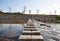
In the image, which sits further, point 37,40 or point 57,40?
point 57,40

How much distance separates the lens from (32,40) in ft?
8.16

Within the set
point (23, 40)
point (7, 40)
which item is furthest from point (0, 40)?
point (23, 40)

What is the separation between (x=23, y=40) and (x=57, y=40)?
1.45 metres

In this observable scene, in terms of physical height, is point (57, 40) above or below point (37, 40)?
below

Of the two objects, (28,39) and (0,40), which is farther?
(0,40)

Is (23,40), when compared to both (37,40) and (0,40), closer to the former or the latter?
(37,40)

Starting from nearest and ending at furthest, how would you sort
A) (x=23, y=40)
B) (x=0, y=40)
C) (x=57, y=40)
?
1. (x=23, y=40)
2. (x=57, y=40)
3. (x=0, y=40)

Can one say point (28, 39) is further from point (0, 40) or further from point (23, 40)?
point (0, 40)

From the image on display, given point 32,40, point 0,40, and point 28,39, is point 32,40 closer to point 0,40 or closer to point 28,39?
point 28,39

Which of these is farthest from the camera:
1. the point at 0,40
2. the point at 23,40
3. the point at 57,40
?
the point at 0,40

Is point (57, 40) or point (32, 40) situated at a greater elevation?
point (32, 40)

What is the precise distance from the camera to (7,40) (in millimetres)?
3961

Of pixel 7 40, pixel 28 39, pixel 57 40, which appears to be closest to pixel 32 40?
pixel 28 39

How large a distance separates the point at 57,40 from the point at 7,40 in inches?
65.7
